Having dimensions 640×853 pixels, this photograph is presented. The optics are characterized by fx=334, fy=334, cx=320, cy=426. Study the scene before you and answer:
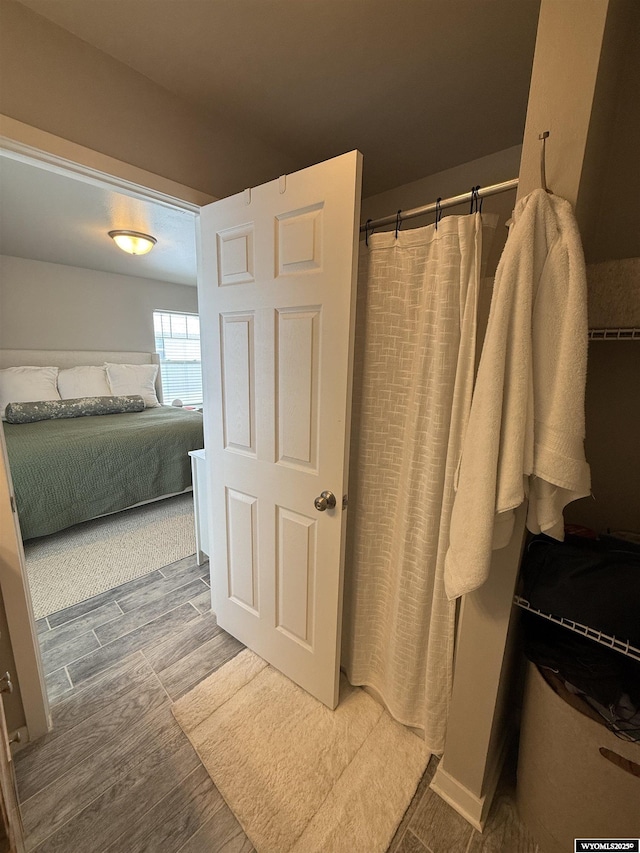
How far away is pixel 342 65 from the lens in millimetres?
1212

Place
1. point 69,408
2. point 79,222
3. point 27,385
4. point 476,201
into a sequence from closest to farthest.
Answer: point 476,201
point 79,222
point 69,408
point 27,385

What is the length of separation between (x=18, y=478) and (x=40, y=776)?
1807 millimetres

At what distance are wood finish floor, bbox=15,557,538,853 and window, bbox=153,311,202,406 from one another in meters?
4.17

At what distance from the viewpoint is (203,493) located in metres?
2.21

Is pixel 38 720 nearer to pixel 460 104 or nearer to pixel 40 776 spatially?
pixel 40 776

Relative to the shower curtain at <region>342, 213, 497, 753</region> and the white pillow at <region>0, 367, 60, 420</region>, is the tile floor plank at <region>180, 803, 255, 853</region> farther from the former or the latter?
the white pillow at <region>0, 367, 60, 420</region>

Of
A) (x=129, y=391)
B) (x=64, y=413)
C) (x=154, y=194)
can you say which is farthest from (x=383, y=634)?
(x=129, y=391)

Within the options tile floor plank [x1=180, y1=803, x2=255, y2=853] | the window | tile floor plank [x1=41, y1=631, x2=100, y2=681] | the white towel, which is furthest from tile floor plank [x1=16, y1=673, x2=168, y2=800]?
the window

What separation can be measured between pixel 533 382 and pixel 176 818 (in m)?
1.68

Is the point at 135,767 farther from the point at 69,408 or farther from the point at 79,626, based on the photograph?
the point at 69,408

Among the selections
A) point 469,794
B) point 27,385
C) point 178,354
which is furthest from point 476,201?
point 178,354

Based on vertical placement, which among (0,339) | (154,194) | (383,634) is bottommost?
(383,634)

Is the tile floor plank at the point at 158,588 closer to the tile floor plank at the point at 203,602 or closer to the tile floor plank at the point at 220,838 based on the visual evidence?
the tile floor plank at the point at 203,602

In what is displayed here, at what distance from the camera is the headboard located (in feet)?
13.0
